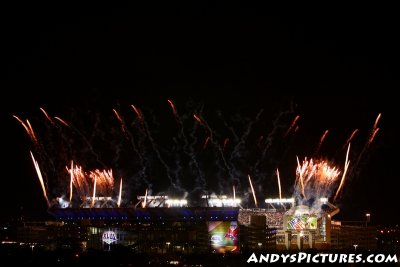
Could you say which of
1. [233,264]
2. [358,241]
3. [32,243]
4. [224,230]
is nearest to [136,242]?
[224,230]

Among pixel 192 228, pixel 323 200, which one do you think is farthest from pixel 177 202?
pixel 323 200

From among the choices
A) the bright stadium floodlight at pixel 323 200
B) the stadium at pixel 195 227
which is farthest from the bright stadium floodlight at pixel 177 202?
the bright stadium floodlight at pixel 323 200

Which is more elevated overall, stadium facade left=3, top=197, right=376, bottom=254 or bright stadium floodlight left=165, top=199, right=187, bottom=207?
bright stadium floodlight left=165, top=199, right=187, bottom=207

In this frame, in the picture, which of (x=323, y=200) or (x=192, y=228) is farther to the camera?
(x=323, y=200)

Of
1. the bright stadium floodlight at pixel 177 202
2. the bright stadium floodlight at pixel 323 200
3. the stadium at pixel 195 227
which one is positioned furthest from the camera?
the bright stadium floodlight at pixel 177 202

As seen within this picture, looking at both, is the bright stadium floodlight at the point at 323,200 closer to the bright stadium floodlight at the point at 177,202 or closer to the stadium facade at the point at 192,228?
the stadium facade at the point at 192,228

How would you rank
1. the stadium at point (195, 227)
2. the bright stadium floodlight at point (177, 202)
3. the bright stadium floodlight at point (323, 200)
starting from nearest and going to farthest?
the stadium at point (195, 227) → the bright stadium floodlight at point (323, 200) → the bright stadium floodlight at point (177, 202)

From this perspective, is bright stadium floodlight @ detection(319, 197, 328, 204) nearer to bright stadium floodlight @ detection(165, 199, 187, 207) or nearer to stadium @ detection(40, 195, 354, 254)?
stadium @ detection(40, 195, 354, 254)

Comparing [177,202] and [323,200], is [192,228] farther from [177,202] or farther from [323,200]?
[323,200]

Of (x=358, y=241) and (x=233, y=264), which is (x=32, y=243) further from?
(x=358, y=241)

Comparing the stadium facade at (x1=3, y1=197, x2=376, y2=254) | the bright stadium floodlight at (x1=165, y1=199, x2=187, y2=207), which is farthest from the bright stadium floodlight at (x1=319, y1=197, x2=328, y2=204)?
→ the bright stadium floodlight at (x1=165, y1=199, x2=187, y2=207)

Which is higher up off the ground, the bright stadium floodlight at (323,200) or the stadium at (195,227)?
the bright stadium floodlight at (323,200)

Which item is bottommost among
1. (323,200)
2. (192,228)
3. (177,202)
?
(192,228)

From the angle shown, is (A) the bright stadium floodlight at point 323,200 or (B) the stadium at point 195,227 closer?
(B) the stadium at point 195,227
